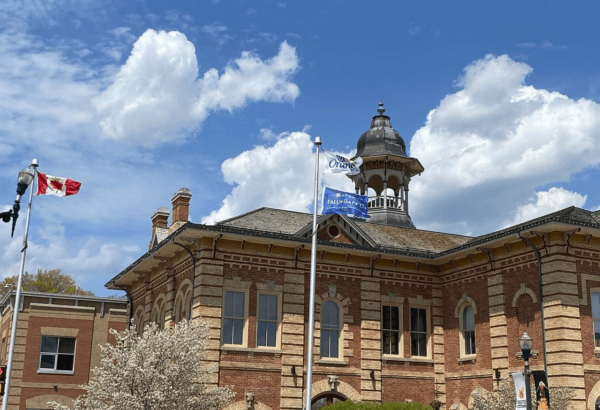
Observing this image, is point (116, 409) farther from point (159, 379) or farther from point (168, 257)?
point (168, 257)

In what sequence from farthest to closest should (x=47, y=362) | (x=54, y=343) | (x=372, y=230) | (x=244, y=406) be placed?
1. (x=54, y=343)
2. (x=47, y=362)
3. (x=372, y=230)
4. (x=244, y=406)

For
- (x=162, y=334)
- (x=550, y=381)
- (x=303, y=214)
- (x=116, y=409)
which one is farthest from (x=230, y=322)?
(x=550, y=381)

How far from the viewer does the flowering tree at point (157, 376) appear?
23.2 m

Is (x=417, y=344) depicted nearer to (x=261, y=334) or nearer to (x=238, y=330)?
(x=261, y=334)

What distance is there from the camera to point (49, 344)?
41094 mm

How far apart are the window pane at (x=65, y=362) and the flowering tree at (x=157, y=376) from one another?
1697 cm

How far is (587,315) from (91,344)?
2748 centimetres

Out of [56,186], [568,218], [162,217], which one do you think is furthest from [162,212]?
[568,218]

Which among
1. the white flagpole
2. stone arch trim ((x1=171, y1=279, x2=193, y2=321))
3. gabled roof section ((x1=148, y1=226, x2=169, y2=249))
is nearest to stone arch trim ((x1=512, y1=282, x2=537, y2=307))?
the white flagpole

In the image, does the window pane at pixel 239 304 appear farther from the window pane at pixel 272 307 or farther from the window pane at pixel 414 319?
the window pane at pixel 414 319

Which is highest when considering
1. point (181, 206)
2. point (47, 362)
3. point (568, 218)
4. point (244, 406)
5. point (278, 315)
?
point (181, 206)

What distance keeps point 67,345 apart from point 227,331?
17271 millimetres

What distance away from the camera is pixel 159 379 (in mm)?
23328

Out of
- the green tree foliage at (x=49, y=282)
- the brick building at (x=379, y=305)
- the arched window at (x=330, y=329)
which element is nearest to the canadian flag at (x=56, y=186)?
the brick building at (x=379, y=305)
